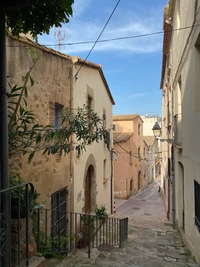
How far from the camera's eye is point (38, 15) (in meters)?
2.77

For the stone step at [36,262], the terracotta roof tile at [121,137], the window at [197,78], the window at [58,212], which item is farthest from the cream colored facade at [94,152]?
the terracotta roof tile at [121,137]

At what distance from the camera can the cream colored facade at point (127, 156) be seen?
22.4 meters

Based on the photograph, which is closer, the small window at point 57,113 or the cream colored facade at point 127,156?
the small window at point 57,113

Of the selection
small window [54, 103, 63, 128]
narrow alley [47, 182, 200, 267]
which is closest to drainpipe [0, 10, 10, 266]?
narrow alley [47, 182, 200, 267]

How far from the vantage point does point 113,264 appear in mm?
5527

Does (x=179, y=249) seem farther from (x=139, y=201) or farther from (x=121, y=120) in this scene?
(x=121, y=120)

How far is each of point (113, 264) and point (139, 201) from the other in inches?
630

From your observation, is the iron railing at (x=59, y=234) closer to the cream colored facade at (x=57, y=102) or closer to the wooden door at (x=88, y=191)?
the cream colored facade at (x=57, y=102)

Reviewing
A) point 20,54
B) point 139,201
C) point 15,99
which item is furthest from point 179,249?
point 139,201

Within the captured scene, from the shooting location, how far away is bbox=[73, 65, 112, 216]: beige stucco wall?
8.64 meters

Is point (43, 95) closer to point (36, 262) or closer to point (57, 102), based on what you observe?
point (57, 102)

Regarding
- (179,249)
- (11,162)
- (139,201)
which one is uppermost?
(11,162)

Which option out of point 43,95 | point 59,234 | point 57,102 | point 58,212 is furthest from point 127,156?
point 59,234

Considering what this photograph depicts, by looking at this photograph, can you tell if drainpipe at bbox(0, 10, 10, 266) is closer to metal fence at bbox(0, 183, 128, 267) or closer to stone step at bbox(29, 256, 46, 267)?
metal fence at bbox(0, 183, 128, 267)
